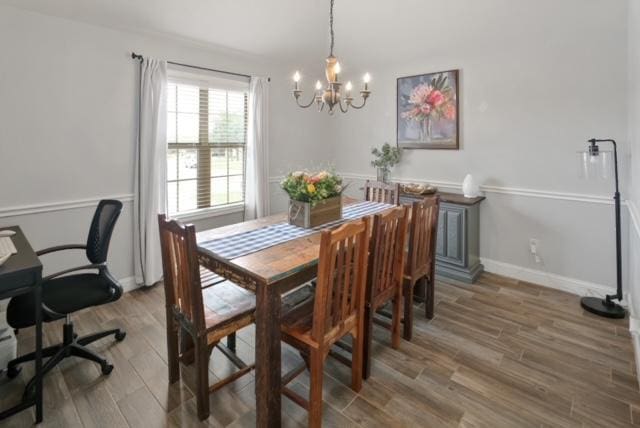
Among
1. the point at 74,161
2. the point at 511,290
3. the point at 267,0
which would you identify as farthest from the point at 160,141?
the point at 511,290

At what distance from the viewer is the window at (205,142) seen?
358 centimetres

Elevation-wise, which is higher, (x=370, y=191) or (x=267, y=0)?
(x=267, y=0)

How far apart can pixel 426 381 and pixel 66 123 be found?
11.0 feet

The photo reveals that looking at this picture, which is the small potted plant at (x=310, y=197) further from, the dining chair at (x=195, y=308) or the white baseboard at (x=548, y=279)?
the white baseboard at (x=548, y=279)

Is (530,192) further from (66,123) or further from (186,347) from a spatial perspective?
(66,123)

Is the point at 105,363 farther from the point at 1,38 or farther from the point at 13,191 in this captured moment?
the point at 1,38

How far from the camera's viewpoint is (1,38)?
2.49 metres

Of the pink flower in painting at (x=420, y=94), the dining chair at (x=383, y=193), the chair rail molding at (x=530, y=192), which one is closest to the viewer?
the chair rail molding at (x=530, y=192)

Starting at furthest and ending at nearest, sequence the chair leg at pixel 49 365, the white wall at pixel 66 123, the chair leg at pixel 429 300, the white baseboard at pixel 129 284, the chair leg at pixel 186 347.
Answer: the white baseboard at pixel 129 284 → the chair leg at pixel 429 300 → the white wall at pixel 66 123 → the chair leg at pixel 186 347 → the chair leg at pixel 49 365

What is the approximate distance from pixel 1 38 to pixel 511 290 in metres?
4.74

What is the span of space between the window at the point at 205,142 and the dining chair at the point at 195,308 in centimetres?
192

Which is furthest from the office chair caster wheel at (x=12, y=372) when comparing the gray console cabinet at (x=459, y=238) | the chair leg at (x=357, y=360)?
the gray console cabinet at (x=459, y=238)

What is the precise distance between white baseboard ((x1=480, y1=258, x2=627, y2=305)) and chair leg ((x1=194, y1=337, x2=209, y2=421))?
3.22m

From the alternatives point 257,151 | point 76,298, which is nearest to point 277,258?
point 76,298
